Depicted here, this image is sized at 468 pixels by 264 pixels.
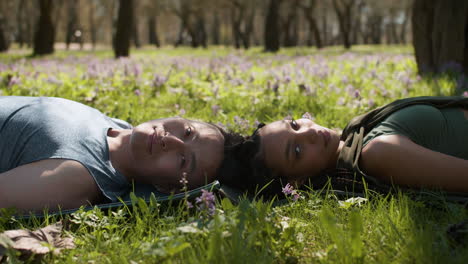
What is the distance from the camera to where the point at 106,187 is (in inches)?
116

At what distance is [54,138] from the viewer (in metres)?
2.87

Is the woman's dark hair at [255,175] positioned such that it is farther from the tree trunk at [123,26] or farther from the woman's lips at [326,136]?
the tree trunk at [123,26]

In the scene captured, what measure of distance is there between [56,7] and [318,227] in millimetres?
40489

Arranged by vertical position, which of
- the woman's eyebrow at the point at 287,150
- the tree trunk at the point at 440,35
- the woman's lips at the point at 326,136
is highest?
the tree trunk at the point at 440,35

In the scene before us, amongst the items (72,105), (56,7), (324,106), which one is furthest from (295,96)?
(56,7)

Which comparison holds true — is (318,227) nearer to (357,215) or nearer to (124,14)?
(357,215)

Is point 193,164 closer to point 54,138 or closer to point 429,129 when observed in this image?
point 54,138

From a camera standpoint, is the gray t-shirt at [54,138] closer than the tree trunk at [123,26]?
Yes

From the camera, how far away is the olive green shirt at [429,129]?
121 inches

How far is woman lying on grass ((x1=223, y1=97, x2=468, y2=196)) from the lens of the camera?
280 centimetres

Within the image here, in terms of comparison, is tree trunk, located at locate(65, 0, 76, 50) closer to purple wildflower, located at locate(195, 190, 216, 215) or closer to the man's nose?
the man's nose

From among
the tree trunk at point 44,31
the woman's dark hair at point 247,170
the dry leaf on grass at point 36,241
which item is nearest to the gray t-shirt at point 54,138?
the dry leaf on grass at point 36,241

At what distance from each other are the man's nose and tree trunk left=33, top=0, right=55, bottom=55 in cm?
1759

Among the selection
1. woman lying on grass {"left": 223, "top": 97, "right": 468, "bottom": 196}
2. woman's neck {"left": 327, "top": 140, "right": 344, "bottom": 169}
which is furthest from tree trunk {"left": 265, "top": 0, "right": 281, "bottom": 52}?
woman lying on grass {"left": 223, "top": 97, "right": 468, "bottom": 196}
